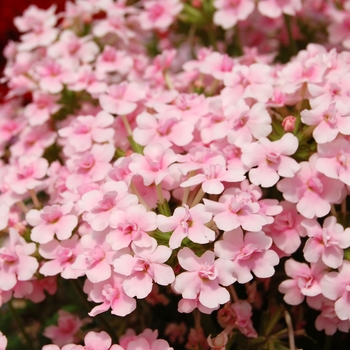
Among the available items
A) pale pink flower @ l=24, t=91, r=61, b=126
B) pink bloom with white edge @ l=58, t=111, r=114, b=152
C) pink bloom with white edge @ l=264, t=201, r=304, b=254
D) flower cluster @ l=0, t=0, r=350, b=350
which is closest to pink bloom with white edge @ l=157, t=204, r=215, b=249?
flower cluster @ l=0, t=0, r=350, b=350

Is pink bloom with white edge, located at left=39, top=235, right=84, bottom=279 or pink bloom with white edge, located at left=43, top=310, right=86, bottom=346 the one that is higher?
pink bloom with white edge, located at left=39, top=235, right=84, bottom=279

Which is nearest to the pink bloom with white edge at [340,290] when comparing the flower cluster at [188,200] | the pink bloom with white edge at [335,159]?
the flower cluster at [188,200]

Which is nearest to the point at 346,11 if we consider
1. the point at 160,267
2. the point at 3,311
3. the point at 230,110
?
the point at 230,110

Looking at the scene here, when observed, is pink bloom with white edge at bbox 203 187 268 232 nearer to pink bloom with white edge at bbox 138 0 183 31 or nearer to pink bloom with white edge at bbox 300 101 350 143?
pink bloom with white edge at bbox 300 101 350 143

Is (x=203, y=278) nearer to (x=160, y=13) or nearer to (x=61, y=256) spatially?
(x=61, y=256)

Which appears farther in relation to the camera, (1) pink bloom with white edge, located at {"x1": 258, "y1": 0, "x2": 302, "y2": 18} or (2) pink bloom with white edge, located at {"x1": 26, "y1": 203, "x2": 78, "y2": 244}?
(1) pink bloom with white edge, located at {"x1": 258, "y1": 0, "x2": 302, "y2": 18}

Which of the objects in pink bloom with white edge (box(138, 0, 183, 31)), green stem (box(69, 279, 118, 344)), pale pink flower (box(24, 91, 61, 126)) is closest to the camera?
green stem (box(69, 279, 118, 344))

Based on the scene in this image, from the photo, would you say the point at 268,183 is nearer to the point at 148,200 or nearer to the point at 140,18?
the point at 148,200

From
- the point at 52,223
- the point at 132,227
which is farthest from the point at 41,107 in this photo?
the point at 132,227
